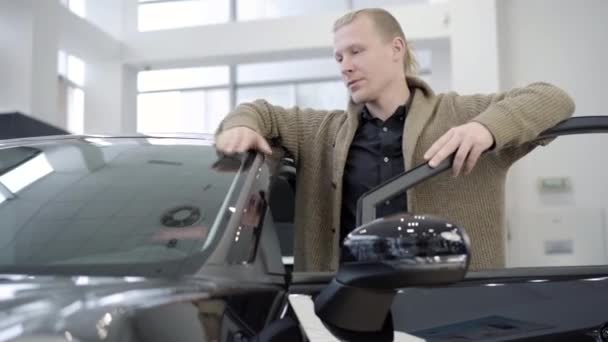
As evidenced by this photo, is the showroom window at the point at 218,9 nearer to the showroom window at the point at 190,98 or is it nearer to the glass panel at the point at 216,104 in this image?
the showroom window at the point at 190,98

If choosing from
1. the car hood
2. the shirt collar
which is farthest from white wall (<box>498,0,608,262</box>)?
the car hood

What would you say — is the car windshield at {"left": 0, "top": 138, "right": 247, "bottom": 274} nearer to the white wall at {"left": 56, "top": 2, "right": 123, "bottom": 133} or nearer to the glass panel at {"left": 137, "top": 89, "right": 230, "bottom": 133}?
the white wall at {"left": 56, "top": 2, "right": 123, "bottom": 133}

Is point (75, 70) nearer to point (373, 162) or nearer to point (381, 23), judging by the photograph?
point (381, 23)

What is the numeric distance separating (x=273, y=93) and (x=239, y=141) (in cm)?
691

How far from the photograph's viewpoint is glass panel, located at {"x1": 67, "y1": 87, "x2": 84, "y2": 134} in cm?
717

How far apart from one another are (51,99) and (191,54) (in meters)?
1.51

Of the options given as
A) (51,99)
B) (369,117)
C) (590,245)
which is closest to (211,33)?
(51,99)

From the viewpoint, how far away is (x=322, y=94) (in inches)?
316

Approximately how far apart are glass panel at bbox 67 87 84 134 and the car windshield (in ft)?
19.9

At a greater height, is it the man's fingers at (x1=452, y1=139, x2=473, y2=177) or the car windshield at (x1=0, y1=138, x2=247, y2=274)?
the man's fingers at (x1=452, y1=139, x2=473, y2=177)

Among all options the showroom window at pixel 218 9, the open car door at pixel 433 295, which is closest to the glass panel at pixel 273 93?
the showroom window at pixel 218 9

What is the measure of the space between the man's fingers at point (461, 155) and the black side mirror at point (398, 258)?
494mm

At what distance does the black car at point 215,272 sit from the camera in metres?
0.75

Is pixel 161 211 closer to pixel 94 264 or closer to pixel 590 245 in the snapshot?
pixel 94 264
